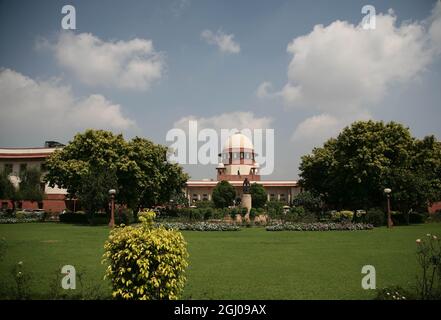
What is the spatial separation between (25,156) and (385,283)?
156ft

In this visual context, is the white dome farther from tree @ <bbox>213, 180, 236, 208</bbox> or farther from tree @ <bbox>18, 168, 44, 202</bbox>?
tree @ <bbox>18, 168, 44, 202</bbox>

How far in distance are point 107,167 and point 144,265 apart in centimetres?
2458

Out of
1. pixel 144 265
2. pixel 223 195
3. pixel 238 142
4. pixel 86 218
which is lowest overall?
pixel 86 218

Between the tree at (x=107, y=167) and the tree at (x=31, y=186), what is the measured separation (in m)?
7.87

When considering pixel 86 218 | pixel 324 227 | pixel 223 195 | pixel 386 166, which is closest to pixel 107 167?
pixel 86 218

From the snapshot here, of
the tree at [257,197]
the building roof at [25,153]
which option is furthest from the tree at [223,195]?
the building roof at [25,153]

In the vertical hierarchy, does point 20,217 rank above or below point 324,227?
below

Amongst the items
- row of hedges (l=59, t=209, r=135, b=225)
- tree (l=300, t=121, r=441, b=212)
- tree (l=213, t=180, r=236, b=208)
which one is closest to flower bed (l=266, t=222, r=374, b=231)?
tree (l=300, t=121, r=441, b=212)

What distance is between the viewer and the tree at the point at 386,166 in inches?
1059

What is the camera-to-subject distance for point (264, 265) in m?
10.7

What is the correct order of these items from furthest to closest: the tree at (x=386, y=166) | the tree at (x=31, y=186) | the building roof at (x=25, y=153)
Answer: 1. the building roof at (x=25, y=153)
2. the tree at (x=31, y=186)
3. the tree at (x=386, y=166)

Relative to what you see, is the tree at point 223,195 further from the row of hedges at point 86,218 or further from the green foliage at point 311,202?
the row of hedges at point 86,218

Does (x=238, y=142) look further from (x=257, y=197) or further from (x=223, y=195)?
(x=257, y=197)
